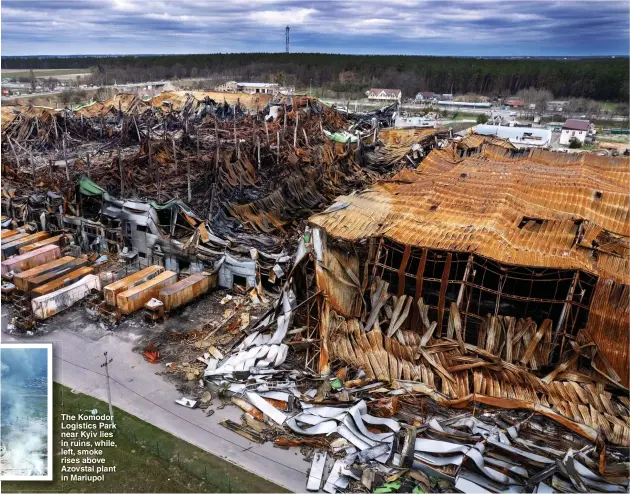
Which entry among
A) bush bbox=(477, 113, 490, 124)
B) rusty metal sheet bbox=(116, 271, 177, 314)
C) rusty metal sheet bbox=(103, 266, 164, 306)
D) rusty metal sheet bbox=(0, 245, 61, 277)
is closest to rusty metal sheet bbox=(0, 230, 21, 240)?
rusty metal sheet bbox=(0, 245, 61, 277)

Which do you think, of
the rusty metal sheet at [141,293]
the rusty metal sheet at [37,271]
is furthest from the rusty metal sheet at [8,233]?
the rusty metal sheet at [141,293]

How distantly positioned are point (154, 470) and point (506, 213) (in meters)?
19.5

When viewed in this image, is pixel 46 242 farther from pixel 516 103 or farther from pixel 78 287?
pixel 516 103

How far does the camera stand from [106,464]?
1672 cm

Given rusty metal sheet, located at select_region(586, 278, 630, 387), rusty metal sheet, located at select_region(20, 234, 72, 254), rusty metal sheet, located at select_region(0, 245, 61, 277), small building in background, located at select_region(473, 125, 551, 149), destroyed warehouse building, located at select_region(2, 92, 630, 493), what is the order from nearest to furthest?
destroyed warehouse building, located at select_region(2, 92, 630, 493) → rusty metal sheet, located at select_region(586, 278, 630, 387) → rusty metal sheet, located at select_region(0, 245, 61, 277) → rusty metal sheet, located at select_region(20, 234, 72, 254) → small building in background, located at select_region(473, 125, 551, 149)

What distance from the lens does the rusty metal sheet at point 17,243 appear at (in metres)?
31.5

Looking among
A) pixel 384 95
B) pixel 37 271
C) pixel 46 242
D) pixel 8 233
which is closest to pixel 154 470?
pixel 37 271

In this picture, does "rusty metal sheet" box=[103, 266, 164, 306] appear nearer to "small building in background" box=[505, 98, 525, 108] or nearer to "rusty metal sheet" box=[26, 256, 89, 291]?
"rusty metal sheet" box=[26, 256, 89, 291]

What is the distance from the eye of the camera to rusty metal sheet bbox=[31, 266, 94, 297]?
1052 inches

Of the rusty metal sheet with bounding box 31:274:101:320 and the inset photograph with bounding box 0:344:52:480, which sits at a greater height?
the inset photograph with bounding box 0:344:52:480

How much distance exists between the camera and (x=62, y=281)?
2769 centimetres

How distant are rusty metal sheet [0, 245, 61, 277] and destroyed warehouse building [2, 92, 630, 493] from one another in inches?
3.3

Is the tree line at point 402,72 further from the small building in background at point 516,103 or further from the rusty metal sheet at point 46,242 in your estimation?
the rusty metal sheet at point 46,242

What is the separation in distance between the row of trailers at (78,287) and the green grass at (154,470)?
26.3 ft
